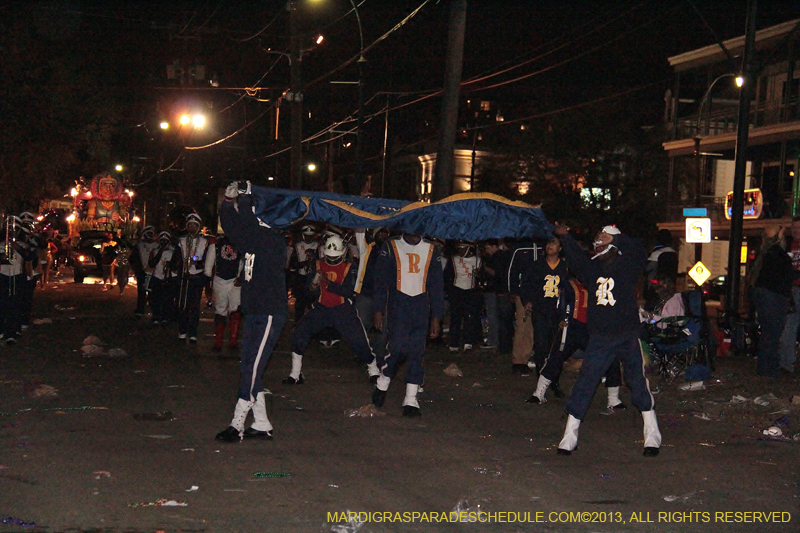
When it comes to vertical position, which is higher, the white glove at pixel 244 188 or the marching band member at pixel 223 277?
the white glove at pixel 244 188

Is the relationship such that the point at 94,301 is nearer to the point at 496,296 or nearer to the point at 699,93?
the point at 496,296

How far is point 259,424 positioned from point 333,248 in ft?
12.3

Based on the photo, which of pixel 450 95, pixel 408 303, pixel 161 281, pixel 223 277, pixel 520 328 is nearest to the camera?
pixel 408 303

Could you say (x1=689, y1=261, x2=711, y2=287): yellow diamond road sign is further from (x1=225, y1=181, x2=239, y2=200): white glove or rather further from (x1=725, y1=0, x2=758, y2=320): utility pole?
(x1=225, y1=181, x2=239, y2=200): white glove

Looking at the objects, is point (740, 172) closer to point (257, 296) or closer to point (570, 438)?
point (570, 438)

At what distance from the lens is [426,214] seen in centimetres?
1082

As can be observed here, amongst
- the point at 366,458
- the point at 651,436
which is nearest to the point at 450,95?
the point at 651,436

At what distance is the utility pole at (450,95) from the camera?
18.5m

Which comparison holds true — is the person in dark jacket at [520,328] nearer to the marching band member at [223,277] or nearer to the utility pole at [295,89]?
the marching band member at [223,277]

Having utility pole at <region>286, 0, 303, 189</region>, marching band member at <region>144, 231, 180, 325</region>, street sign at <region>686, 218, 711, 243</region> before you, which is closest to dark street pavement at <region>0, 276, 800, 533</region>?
marching band member at <region>144, 231, 180, 325</region>

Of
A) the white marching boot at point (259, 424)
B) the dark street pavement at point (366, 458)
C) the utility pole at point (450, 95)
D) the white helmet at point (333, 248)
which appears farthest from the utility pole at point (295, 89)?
the white marching boot at point (259, 424)

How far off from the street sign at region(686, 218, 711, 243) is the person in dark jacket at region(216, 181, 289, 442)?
53.5ft

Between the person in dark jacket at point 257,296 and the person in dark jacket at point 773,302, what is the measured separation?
7876mm

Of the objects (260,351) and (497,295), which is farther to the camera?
(497,295)
